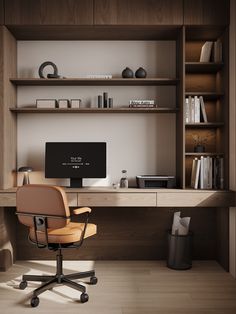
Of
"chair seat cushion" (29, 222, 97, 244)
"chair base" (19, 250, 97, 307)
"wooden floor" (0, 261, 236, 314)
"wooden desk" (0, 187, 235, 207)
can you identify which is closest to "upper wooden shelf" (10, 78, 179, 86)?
"wooden desk" (0, 187, 235, 207)

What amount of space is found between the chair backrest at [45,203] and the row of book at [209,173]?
4.83 feet

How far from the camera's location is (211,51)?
367 cm

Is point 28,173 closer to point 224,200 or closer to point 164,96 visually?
point 164,96

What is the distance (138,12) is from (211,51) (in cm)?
87

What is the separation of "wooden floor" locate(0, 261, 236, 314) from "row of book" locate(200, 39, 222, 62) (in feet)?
7.00

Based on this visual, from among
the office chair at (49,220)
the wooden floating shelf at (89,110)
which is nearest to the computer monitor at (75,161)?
the wooden floating shelf at (89,110)

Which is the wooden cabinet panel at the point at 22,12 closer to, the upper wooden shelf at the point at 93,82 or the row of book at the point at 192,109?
the upper wooden shelf at the point at 93,82

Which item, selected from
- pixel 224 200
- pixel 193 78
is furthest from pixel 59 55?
pixel 224 200

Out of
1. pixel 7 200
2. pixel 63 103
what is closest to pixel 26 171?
pixel 7 200

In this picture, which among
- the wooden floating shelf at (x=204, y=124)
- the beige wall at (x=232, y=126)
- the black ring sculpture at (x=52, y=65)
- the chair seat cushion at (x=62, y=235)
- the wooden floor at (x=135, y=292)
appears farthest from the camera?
the black ring sculpture at (x=52, y=65)

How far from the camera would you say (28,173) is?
3789mm

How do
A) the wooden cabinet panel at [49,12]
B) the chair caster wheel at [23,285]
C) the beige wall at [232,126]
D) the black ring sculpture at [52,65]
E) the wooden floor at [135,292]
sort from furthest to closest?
the black ring sculpture at [52,65] → the wooden cabinet panel at [49,12] → the beige wall at [232,126] → the chair caster wheel at [23,285] → the wooden floor at [135,292]

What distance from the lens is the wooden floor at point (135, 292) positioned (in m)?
2.59

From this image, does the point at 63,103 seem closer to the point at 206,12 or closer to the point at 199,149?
the point at 199,149
